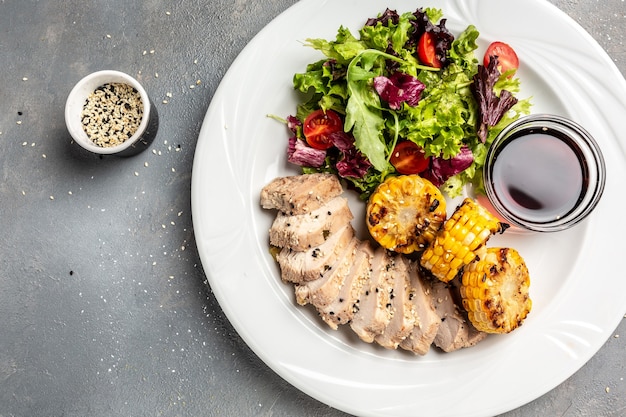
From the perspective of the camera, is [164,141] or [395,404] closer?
[395,404]

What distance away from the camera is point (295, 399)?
9.71 ft

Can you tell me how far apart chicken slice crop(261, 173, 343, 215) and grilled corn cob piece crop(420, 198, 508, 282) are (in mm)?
529

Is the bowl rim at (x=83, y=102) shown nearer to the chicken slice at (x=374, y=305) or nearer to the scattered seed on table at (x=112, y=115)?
the scattered seed on table at (x=112, y=115)

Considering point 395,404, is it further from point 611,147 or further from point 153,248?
point 611,147

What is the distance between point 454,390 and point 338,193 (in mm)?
1107

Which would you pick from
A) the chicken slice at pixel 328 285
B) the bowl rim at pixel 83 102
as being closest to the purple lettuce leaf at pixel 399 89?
the chicken slice at pixel 328 285

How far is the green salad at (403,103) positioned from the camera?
2572mm

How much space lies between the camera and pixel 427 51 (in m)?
2.67

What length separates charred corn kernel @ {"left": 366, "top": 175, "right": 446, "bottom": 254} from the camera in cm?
256

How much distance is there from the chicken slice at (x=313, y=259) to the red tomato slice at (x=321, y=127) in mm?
428

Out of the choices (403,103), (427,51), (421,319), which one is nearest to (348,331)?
(421,319)

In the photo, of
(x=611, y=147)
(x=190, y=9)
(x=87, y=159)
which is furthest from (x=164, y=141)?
(x=611, y=147)

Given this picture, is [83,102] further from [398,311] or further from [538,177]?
[538,177]

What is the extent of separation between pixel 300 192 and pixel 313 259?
31 cm
